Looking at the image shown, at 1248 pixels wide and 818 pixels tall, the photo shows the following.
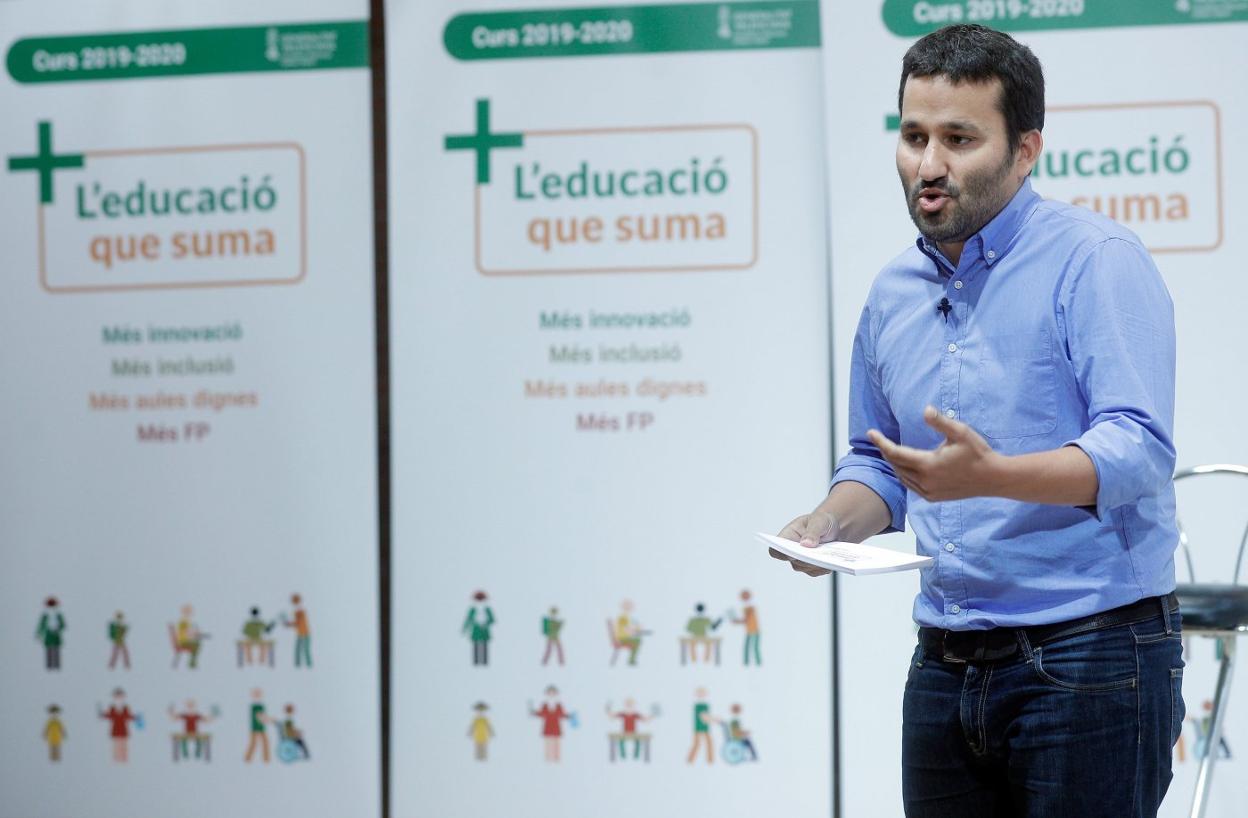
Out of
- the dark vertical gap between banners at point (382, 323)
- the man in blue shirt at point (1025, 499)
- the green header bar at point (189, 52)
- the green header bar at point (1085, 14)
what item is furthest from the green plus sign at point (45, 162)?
the man in blue shirt at point (1025, 499)

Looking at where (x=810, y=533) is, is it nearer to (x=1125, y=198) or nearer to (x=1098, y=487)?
(x=1098, y=487)

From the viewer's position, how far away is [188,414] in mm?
4109

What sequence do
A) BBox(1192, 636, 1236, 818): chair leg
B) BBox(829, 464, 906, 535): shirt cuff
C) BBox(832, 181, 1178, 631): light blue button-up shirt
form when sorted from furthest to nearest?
BBox(1192, 636, 1236, 818): chair leg, BBox(829, 464, 906, 535): shirt cuff, BBox(832, 181, 1178, 631): light blue button-up shirt

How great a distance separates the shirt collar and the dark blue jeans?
1.55 ft

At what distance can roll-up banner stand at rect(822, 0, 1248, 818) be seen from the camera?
11.9 ft

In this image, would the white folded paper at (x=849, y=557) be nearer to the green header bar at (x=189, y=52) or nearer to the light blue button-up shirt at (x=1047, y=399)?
the light blue button-up shirt at (x=1047, y=399)

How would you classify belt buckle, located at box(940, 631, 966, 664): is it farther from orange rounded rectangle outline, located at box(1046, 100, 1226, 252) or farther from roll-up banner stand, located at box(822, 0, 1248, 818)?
orange rounded rectangle outline, located at box(1046, 100, 1226, 252)

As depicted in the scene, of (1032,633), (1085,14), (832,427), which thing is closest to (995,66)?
(1032,633)

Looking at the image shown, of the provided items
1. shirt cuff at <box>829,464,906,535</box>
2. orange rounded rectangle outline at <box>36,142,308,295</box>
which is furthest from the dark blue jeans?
orange rounded rectangle outline at <box>36,142,308,295</box>

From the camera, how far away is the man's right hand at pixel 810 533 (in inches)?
70.3

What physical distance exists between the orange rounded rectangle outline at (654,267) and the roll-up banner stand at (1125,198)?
0.71 ft

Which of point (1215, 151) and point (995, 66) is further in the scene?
point (1215, 151)

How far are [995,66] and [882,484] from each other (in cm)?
58

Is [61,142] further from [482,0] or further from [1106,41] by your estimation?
[1106,41]
